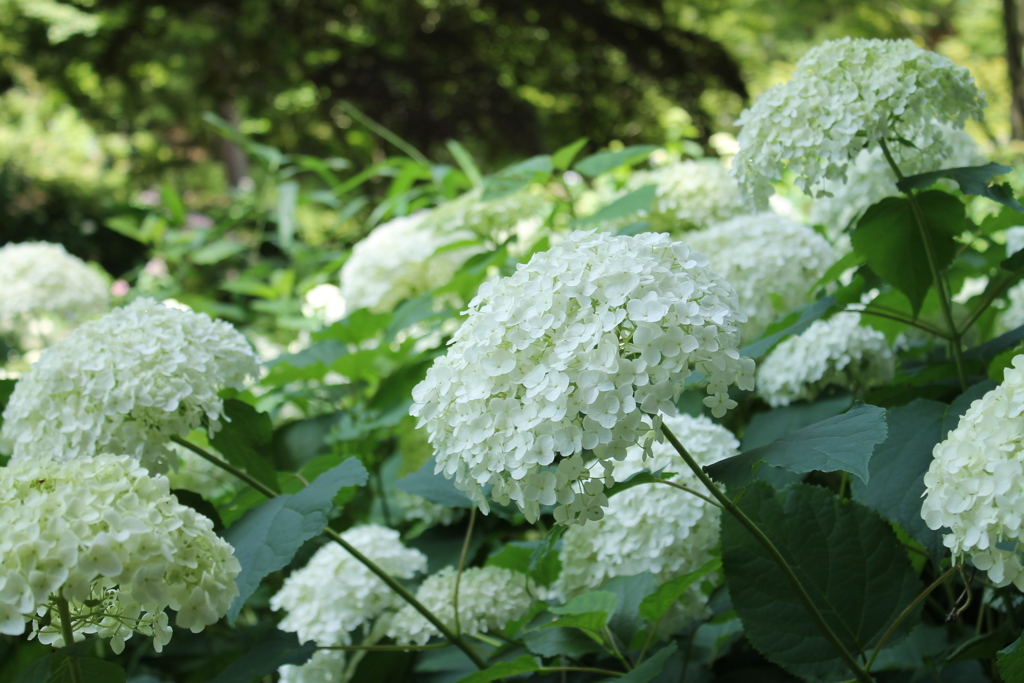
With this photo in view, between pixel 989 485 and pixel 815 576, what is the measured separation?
386 millimetres

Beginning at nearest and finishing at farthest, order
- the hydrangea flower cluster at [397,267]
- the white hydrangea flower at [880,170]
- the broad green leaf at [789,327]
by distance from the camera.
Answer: the broad green leaf at [789,327] < the white hydrangea flower at [880,170] < the hydrangea flower cluster at [397,267]

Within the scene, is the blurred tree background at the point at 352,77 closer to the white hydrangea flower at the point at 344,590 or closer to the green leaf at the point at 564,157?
the green leaf at the point at 564,157

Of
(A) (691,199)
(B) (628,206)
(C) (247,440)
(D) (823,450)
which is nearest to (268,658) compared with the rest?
(C) (247,440)

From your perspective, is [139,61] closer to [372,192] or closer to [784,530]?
[372,192]

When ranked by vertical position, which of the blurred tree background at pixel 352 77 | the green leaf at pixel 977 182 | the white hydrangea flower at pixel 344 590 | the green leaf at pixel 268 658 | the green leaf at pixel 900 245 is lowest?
the blurred tree background at pixel 352 77

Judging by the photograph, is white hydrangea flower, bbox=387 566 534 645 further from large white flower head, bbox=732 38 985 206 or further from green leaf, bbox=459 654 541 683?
large white flower head, bbox=732 38 985 206

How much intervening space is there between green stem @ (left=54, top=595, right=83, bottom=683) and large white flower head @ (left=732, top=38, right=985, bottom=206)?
1034 mm

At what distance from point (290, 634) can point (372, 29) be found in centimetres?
692

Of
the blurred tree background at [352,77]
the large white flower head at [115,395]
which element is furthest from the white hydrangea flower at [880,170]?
the blurred tree background at [352,77]

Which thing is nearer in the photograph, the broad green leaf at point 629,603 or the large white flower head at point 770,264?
the broad green leaf at point 629,603

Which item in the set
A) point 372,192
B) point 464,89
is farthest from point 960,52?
point 372,192

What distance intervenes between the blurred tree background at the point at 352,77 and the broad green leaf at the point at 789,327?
488 cm

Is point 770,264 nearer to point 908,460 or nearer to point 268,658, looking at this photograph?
point 908,460

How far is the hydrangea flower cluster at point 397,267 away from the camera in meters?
2.24
